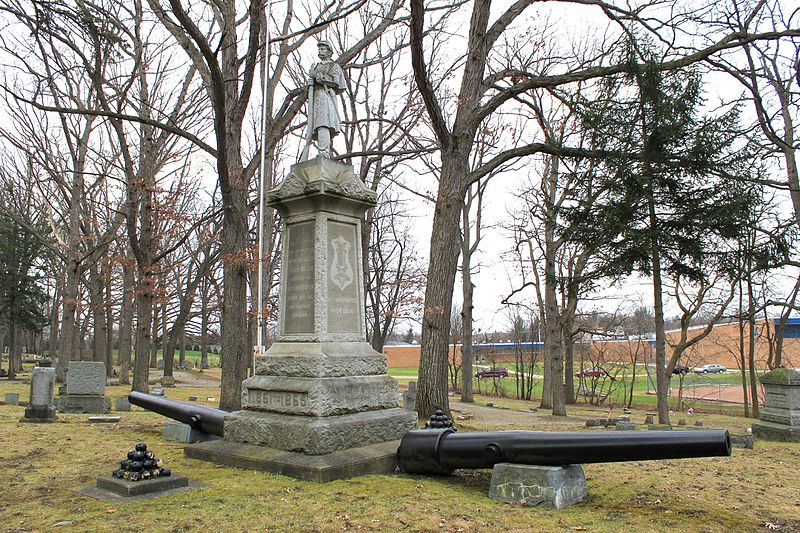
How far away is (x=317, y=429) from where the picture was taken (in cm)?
631

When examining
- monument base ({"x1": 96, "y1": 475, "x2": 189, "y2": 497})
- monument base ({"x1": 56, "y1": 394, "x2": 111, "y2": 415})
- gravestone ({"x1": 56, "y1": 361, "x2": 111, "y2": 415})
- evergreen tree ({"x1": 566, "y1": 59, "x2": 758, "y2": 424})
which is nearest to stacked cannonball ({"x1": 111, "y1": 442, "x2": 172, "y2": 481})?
monument base ({"x1": 96, "y1": 475, "x2": 189, "y2": 497})

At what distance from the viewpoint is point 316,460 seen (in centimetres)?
616

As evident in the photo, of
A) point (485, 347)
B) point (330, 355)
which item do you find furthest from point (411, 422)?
point (485, 347)

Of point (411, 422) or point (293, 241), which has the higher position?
point (293, 241)

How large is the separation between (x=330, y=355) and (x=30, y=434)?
605 cm

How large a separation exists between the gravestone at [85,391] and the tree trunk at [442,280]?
755 cm

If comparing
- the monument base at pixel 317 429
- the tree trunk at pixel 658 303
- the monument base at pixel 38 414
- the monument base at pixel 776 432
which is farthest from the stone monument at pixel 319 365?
the tree trunk at pixel 658 303

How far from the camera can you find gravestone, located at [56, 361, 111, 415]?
538 inches

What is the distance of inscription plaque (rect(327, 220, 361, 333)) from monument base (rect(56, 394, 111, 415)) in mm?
9175

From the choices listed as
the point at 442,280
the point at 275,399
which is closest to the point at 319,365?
the point at 275,399

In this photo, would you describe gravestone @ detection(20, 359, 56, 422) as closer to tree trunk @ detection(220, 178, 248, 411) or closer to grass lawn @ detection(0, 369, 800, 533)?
tree trunk @ detection(220, 178, 248, 411)

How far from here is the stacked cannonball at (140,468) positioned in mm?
5523

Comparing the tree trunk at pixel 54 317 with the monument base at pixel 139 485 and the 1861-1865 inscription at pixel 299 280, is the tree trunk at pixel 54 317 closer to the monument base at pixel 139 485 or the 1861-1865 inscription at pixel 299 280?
the 1861-1865 inscription at pixel 299 280

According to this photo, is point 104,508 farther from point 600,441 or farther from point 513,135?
point 513,135
